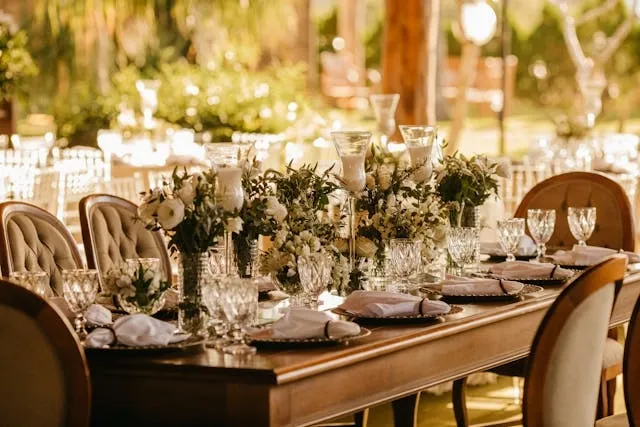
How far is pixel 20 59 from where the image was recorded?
39.0 ft

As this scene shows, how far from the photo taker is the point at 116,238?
463cm

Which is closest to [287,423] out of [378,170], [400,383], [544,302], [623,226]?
[400,383]

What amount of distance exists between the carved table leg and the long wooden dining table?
1174 mm

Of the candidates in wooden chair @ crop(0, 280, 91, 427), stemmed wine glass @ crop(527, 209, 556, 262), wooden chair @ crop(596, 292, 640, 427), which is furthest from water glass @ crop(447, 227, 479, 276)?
wooden chair @ crop(0, 280, 91, 427)

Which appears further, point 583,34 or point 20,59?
point 583,34

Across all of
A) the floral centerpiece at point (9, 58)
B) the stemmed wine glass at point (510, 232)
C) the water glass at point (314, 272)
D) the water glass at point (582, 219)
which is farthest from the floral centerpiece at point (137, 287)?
the floral centerpiece at point (9, 58)

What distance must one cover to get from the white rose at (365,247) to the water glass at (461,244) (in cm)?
39

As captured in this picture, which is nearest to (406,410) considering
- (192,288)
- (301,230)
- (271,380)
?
(301,230)

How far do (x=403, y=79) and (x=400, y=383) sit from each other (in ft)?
26.6

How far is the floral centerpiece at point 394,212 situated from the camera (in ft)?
13.4

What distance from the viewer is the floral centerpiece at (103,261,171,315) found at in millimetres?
3336

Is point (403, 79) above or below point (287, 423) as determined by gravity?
above

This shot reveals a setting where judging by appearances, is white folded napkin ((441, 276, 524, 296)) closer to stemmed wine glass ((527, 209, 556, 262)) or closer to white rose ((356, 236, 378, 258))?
white rose ((356, 236, 378, 258))

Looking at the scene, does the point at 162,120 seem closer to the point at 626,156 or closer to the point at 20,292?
the point at 626,156
